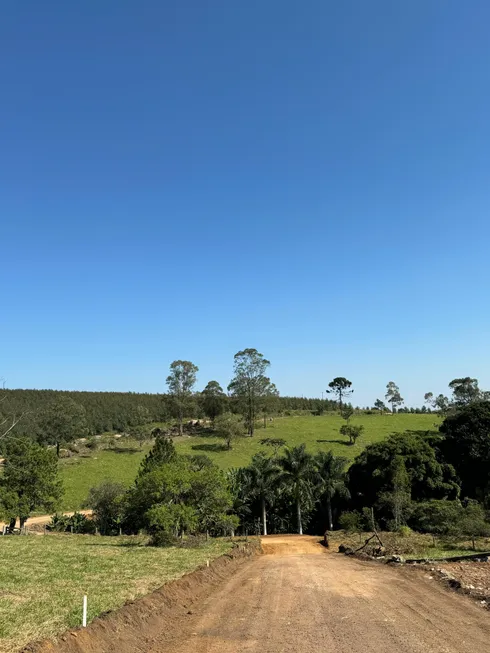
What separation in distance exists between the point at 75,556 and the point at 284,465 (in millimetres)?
31001

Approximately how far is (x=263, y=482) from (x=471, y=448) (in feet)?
85.0

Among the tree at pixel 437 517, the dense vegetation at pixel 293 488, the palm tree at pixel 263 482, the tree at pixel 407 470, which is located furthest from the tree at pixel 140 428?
the tree at pixel 437 517

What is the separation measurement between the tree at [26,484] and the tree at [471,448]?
152 ft

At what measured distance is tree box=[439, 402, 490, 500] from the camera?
5406 cm

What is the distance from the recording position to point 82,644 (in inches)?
418

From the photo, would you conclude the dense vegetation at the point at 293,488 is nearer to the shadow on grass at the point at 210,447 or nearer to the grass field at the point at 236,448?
the grass field at the point at 236,448

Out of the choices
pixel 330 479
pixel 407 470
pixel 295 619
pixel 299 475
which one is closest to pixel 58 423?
pixel 299 475

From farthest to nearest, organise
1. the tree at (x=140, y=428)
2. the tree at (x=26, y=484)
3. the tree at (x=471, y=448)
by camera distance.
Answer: the tree at (x=140, y=428) < the tree at (x=471, y=448) < the tree at (x=26, y=484)

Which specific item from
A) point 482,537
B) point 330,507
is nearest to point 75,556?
point 482,537

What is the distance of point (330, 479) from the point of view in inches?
2078

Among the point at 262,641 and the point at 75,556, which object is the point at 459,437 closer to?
the point at 75,556

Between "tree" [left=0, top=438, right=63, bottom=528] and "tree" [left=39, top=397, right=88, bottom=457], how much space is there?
43113 millimetres

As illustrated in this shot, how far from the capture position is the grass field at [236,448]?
67.6 m

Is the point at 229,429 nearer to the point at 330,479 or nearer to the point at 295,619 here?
the point at 330,479
